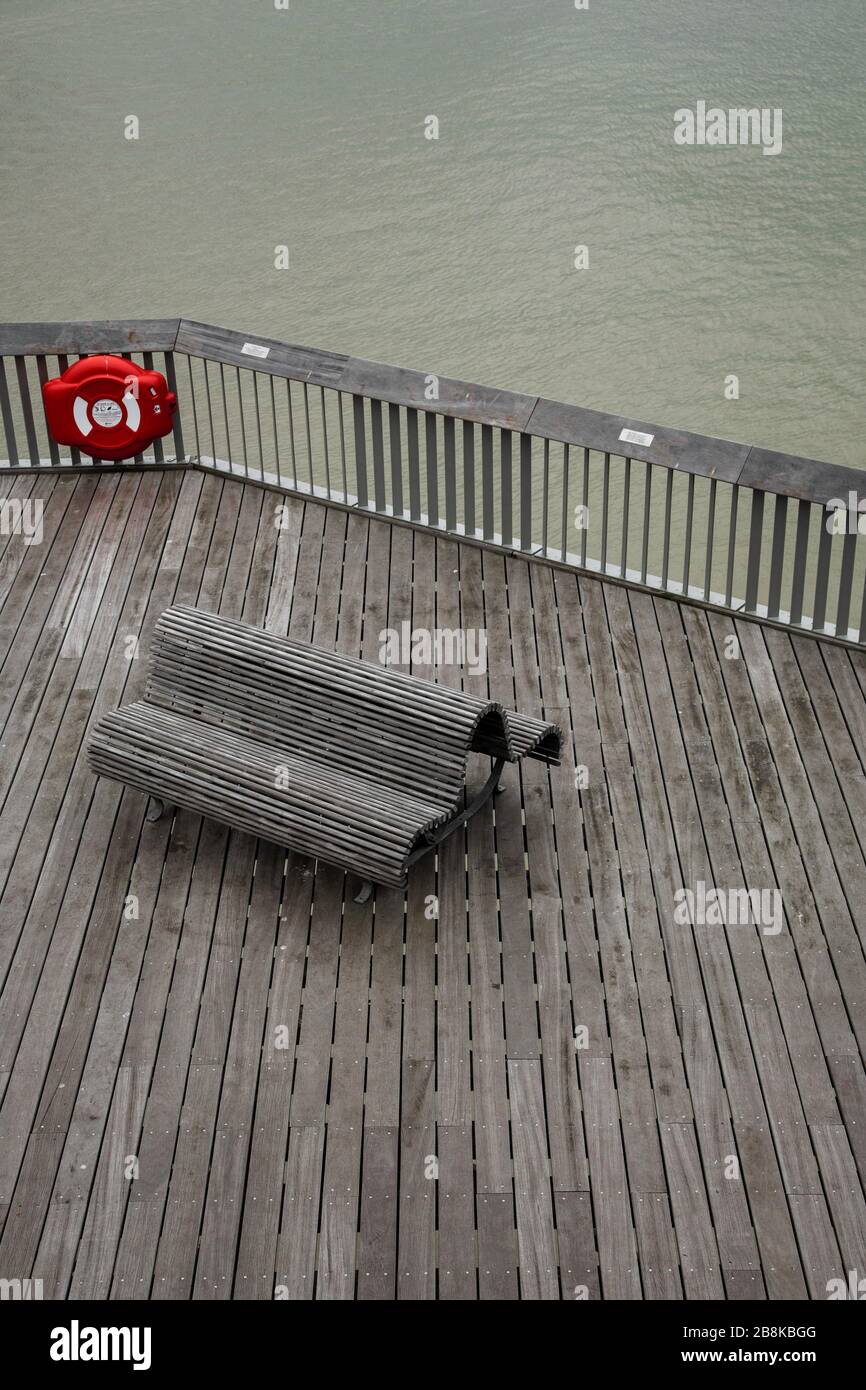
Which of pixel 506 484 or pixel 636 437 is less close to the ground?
pixel 636 437

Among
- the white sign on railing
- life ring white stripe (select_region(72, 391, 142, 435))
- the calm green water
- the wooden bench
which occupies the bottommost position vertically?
the calm green water

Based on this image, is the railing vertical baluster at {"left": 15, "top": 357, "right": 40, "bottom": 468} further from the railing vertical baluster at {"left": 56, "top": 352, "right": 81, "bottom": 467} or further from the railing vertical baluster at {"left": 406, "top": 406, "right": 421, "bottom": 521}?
the railing vertical baluster at {"left": 406, "top": 406, "right": 421, "bottom": 521}

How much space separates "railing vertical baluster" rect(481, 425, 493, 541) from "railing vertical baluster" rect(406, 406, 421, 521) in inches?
12.5

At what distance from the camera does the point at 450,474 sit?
726 centimetres

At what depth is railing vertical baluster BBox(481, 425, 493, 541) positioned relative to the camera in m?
6.95

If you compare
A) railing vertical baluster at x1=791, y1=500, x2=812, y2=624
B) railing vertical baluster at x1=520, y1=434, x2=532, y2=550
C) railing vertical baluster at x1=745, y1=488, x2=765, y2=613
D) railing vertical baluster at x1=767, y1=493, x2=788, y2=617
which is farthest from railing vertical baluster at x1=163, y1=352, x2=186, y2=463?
railing vertical baluster at x1=791, y1=500, x2=812, y2=624

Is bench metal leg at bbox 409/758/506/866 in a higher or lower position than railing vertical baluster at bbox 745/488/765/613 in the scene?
lower

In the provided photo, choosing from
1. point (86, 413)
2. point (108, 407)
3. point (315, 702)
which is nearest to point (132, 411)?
point (108, 407)

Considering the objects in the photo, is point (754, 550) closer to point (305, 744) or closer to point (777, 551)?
point (777, 551)

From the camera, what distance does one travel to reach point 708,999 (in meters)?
5.06

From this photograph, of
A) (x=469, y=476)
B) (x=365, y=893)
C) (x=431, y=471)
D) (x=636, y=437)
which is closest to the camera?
(x=365, y=893)

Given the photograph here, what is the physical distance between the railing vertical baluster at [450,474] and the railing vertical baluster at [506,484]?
225 millimetres

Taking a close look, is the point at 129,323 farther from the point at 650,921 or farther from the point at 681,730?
the point at 650,921

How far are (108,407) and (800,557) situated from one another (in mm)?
3443
